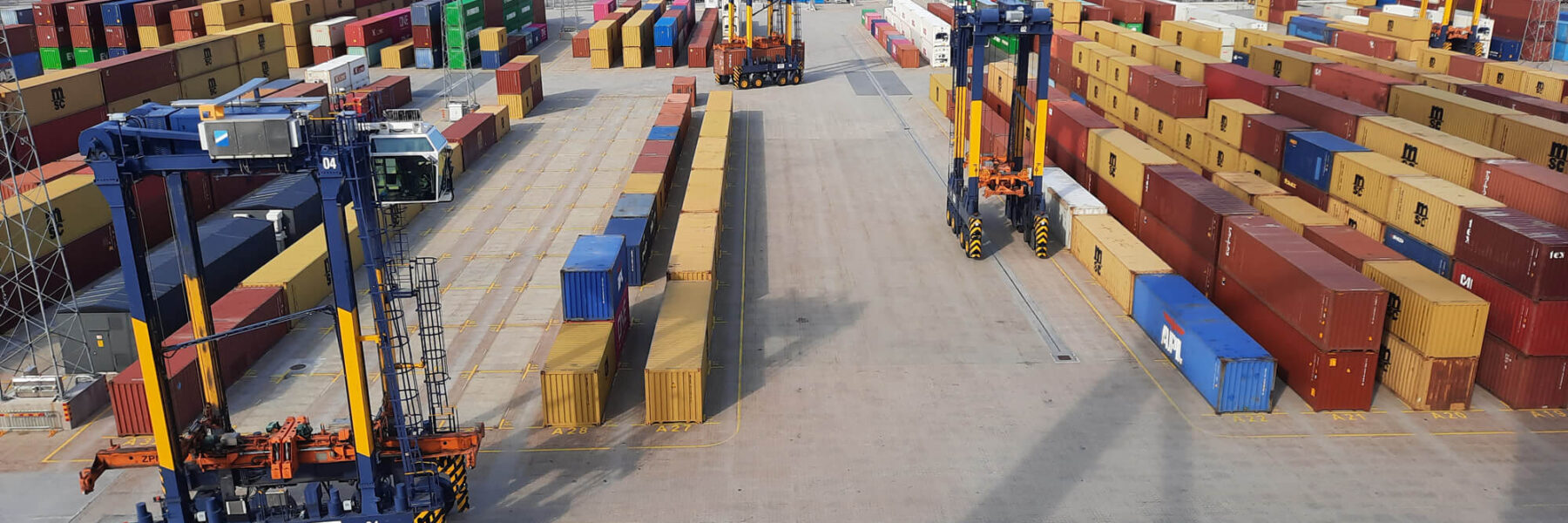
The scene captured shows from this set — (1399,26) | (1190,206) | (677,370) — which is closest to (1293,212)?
(1190,206)

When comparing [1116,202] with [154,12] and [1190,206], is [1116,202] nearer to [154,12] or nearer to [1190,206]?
[1190,206]

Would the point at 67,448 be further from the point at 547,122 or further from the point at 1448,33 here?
the point at 1448,33

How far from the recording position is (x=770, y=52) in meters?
81.9

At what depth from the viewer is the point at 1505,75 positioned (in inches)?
2362

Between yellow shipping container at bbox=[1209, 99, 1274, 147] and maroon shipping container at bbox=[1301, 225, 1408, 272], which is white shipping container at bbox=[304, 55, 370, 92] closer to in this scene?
yellow shipping container at bbox=[1209, 99, 1274, 147]

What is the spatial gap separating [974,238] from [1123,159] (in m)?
7.15

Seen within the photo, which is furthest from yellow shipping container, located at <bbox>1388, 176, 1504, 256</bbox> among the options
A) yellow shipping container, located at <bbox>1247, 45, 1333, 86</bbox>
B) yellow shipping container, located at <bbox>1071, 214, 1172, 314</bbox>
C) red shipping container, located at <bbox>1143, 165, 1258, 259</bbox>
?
yellow shipping container, located at <bbox>1247, 45, 1333, 86</bbox>

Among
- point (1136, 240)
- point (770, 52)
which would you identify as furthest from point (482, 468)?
point (770, 52)

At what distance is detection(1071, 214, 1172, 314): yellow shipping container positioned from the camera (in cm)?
3441

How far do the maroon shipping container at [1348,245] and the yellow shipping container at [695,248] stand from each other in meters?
19.2

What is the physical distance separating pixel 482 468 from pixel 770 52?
60.6 metres

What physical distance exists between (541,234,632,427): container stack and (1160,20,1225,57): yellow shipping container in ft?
178

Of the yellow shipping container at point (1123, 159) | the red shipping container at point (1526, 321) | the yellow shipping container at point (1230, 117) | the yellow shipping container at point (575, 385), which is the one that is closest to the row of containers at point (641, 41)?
the yellow shipping container at point (1123, 159)

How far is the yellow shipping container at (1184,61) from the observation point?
57.2m
